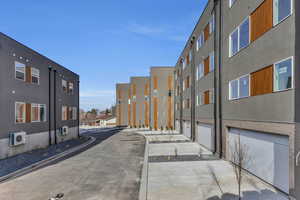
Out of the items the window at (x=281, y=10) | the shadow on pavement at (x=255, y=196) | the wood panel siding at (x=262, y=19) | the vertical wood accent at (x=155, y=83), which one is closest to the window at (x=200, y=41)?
the wood panel siding at (x=262, y=19)

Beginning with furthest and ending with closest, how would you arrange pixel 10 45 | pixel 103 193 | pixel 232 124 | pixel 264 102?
pixel 10 45 < pixel 232 124 < pixel 264 102 < pixel 103 193

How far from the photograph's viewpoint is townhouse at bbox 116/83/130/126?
4972 cm

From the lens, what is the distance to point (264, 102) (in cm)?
878

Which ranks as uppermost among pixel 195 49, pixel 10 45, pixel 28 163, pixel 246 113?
pixel 195 49

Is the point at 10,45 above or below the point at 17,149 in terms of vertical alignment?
above

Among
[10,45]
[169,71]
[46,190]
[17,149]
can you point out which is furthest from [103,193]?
[169,71]

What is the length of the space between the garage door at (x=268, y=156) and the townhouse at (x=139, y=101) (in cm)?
3716

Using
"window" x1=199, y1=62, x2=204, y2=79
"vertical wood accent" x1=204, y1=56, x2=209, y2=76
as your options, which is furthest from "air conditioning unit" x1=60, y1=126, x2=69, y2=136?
"vertical wood accent" x1=204, y1=56, x2=209, y2=76

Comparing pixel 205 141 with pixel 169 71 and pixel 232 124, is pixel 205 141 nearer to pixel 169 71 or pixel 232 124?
pixel 232 124

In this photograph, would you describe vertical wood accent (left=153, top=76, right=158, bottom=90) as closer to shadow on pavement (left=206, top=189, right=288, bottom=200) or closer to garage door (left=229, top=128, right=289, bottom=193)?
garage door (left=229, top=128, right=289, bottom=193)

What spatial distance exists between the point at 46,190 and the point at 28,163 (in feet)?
18.7

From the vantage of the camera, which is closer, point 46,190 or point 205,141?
point 46,190

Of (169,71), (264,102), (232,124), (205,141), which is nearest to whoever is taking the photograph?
(264,102)

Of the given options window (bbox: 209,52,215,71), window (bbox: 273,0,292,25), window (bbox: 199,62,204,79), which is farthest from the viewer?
window (bbox: 199,62,204,79)
